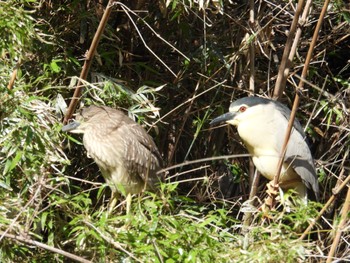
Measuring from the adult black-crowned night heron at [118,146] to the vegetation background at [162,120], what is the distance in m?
0.09

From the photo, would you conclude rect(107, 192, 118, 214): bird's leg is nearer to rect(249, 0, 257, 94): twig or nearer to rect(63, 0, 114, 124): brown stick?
rect(63, 0, 114, 124): brown stick

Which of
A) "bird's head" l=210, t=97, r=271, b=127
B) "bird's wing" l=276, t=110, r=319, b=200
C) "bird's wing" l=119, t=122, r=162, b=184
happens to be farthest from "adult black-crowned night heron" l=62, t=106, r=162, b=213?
"bird's wing" l=276, t=110, r=319, b=200

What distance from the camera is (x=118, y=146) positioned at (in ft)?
13.7

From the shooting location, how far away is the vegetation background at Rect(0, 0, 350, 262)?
3.29 m

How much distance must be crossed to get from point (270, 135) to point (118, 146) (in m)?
0.75

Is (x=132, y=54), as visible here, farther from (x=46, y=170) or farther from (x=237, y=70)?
(x=46, y=170)

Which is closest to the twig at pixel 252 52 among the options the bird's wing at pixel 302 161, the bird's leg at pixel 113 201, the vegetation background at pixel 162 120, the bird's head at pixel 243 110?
the vegetation background at pixel 162 120

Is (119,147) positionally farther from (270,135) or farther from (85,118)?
(270,135)

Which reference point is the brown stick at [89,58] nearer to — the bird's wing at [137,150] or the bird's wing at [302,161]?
the bird's wing at [137,150]

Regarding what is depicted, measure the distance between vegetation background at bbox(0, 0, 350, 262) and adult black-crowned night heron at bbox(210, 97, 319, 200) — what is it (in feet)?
0.34

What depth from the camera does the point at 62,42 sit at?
434 cm

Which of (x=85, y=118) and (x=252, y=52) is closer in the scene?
(x=85, y=118)

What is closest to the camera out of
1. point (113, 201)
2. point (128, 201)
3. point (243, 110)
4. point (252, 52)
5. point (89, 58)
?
point (89, 58)

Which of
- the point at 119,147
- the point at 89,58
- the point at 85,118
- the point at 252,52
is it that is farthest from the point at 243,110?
the point at 89,58
